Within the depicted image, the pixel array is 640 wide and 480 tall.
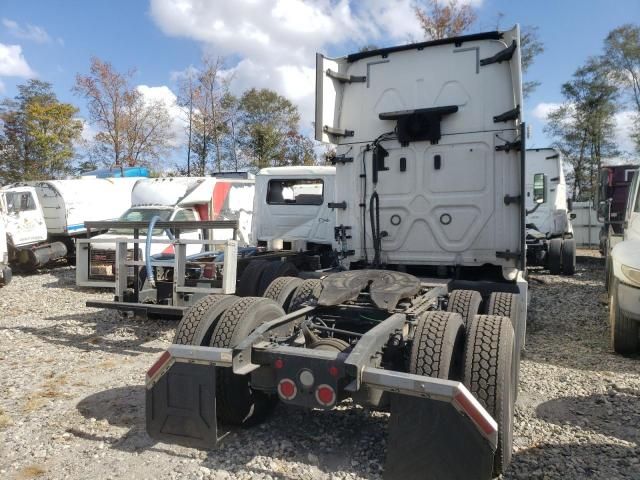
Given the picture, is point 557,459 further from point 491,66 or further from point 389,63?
point 389,63

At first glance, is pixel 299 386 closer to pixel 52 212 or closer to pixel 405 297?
pixel 405 297

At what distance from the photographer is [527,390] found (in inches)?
184

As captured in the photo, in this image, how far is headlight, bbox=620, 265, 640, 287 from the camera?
212 inches

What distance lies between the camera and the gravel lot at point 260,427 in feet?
10.7

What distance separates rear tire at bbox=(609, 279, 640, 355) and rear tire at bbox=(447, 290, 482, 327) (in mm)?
2435

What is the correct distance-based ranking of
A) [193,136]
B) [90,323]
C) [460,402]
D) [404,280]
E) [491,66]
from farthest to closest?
[193,136] < [90,323] < [491,66] < [404,280] < [460,402]

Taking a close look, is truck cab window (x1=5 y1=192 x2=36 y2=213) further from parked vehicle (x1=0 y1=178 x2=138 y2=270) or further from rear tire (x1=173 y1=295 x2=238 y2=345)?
rear tire (x1=173 y1=295 x2=238 y2=345)

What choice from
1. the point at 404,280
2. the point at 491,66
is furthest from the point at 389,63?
the point at 404,280

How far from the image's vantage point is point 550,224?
1342 cm

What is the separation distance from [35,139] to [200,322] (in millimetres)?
30436

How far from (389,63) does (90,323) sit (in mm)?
5741

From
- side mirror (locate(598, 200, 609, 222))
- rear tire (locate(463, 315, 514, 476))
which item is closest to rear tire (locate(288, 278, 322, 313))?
rear tire (locate(463, 315, 514, 476))

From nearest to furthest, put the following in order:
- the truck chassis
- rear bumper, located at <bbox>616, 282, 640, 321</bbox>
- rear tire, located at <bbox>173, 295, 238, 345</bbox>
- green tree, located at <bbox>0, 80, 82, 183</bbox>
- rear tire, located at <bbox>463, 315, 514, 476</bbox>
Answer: the truck chassis < rear tire, located at <bbox>463, 315, 514, 476</bbox> < rear tire, located at <bbox>173, 295, 238, 345</bbox> < rear bumper, located at <bbox>616, 282, 640, 321</bbox> < green tree, located at <bbox>0, 80, 82, 183</bbox>

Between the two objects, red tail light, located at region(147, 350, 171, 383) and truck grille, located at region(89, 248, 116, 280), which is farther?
truck grille, located at region(89, 248, 116, 280)
